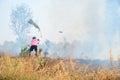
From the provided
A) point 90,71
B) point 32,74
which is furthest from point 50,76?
point 90,71

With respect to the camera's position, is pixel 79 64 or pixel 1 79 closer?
pixel 1 79

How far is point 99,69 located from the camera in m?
12.3

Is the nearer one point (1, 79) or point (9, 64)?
point (1, 79)

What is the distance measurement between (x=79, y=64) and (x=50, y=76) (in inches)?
37.0

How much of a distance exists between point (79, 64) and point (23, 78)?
1739 millimetres

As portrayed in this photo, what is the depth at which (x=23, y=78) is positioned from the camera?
11.6 m

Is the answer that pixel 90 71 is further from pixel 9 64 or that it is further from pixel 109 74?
pixel 9 64

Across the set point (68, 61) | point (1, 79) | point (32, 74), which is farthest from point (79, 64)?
point (1, 79)

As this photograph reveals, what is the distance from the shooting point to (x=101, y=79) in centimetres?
1208

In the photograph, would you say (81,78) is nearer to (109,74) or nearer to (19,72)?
(109,74)

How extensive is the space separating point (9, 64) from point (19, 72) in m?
0.81

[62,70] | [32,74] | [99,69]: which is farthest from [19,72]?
[99,69]

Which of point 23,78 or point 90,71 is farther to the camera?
point 90,71

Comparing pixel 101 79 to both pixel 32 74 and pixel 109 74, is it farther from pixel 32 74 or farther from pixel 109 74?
pixel 32 74
